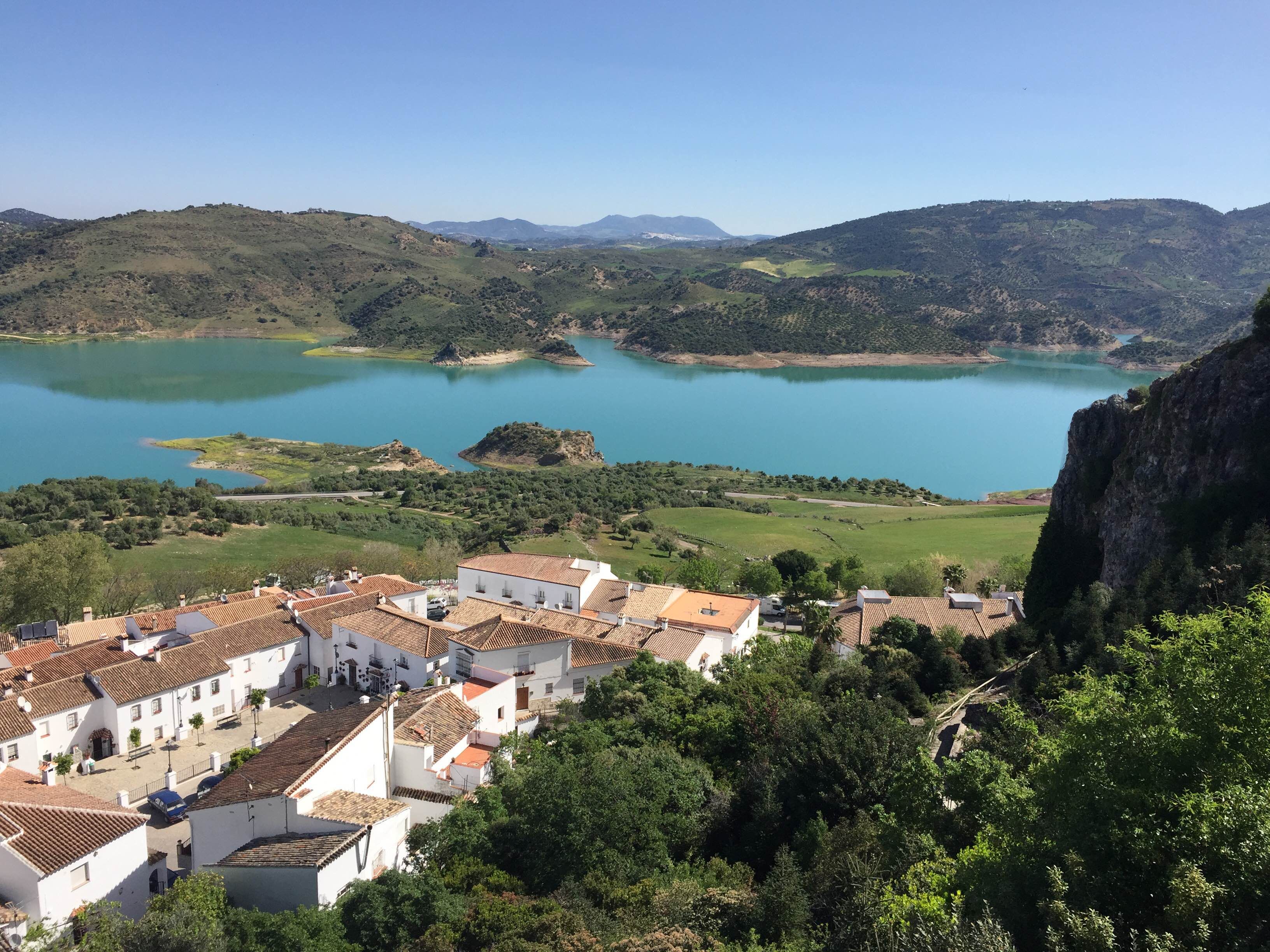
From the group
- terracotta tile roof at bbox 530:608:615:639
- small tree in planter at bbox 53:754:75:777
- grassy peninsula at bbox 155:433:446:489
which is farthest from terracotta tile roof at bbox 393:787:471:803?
grassy peninsula at bbox 155:433:446:489

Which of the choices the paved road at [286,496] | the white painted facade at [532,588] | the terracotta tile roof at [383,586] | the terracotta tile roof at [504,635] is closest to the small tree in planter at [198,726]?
the terracotta tile roof at [504,635]

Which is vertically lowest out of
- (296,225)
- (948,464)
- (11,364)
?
(948,464)

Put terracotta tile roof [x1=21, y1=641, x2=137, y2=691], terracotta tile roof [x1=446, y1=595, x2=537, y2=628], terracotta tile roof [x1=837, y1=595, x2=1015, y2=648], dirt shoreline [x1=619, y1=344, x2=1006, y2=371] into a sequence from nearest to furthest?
1. terracotta tile roof [x1=21, y1=641, x2=137, y2=691]
2. terracotta tile roof [x1=446, y1=595, x2=537, y2=628]
3. terracotta tile roof [x1=837, y1=595, x2=1015, y2=648]
4. dirt shoreline [x1=619, y1=344, x2=1006, y2=371]

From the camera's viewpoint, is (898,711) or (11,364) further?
(11,364)

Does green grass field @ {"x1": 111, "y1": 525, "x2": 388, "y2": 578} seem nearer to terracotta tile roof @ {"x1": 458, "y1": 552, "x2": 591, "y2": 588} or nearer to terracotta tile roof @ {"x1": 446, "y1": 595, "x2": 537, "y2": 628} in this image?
terracotta tile roof @ {"x1": 458, "y1": 552, "x2": 591, "y2": 588}

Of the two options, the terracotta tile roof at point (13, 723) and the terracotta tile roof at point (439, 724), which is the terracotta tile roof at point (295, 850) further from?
the terracotta tile roof at point (13, 723)

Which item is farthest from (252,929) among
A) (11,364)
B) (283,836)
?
(11,364)

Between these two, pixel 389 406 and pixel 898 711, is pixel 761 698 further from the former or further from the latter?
pixel 389 406
